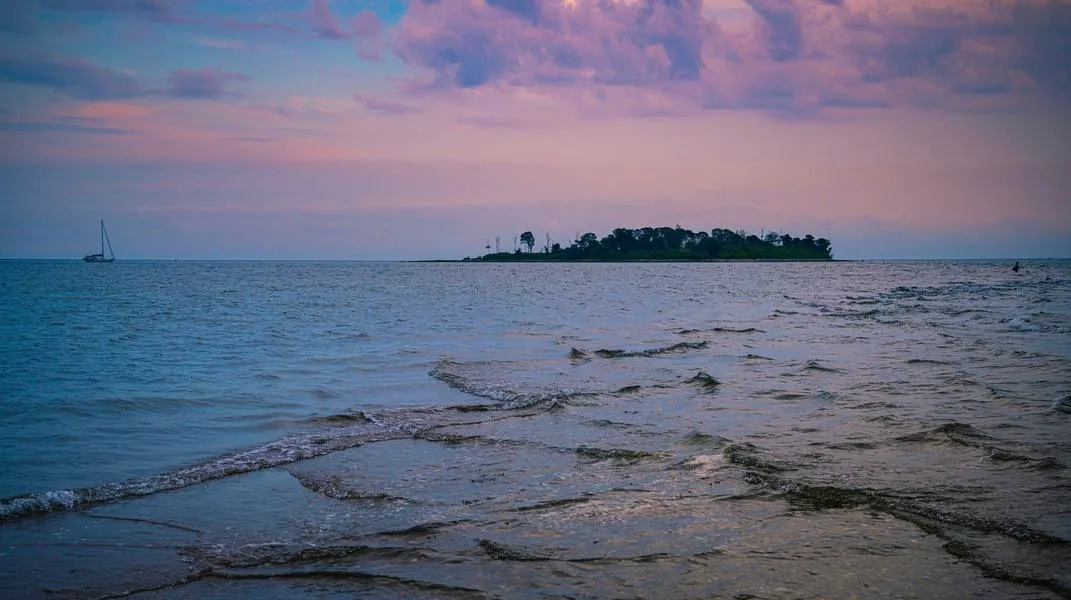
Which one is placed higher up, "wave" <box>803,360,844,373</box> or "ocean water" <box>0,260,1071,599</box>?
"wave" <box>803,360,844,373</box>

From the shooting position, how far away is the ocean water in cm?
625

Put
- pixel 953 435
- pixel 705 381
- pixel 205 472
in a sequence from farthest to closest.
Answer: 1. pixel 705 381
2. pixel 953 435
3. pixel 205 472

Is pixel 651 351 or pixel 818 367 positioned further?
pixel 651 351

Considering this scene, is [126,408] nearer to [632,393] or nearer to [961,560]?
[632,393]

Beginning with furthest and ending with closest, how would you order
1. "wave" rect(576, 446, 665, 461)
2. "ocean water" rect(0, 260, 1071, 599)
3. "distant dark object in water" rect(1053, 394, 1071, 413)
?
1. "distant dark object in water" rect(1053, 394, 1071, 413)
2. "wave" rect(576, 446, 665, 461)
3. "ocean water" rect(0, 260, 1071, 599)

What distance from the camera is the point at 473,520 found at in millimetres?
7664

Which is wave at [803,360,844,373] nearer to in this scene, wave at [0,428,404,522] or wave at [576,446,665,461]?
wave at [576,446,665,461]

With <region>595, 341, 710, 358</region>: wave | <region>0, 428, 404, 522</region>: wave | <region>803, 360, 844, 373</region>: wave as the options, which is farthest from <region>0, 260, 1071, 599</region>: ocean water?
<region>595, 341, 710, 358</region>: wave

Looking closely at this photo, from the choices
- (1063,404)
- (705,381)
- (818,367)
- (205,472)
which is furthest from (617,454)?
(818,367)

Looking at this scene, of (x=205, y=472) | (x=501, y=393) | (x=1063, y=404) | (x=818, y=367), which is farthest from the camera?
(x=818, y=367)

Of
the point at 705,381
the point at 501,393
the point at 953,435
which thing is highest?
the point at 953,435

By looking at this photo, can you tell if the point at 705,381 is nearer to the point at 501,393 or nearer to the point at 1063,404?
the point at 501,393

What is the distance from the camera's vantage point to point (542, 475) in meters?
9.48

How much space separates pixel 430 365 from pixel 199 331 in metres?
14.1
